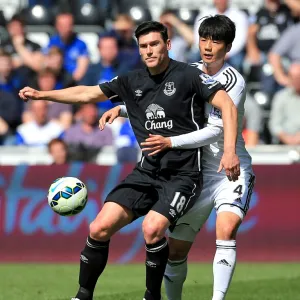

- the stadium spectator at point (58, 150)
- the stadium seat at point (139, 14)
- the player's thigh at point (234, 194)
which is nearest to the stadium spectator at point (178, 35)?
the stadium seat at point (139, 14)

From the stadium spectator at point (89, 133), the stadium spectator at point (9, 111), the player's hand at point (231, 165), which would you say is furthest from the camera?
the stadium spectator at point (9, 111)

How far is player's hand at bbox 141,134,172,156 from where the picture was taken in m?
7.70

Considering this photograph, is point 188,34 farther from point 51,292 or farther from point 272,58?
point 51,292

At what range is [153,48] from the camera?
309 inches

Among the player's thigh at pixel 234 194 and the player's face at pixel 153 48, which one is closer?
the player's face at pixel 153 48

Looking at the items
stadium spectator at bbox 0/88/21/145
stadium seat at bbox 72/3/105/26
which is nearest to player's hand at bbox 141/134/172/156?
stadium spectator at bbox 0/88/21/145

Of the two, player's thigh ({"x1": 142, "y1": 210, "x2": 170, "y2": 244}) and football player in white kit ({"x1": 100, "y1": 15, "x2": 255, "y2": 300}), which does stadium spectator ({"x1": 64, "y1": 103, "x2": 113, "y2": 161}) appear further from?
player's thigh ({"x1": 142, "y1": 210, "x2": 170, "y2": 244})

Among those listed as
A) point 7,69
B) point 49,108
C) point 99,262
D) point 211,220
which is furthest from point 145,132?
point 7,69

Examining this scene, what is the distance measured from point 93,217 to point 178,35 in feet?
16.3

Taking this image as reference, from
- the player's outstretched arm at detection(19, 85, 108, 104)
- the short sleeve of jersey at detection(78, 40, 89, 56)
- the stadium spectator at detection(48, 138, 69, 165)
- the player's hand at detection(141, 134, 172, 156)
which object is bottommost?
the stadium spectator at detection(48, 138, 69, 165)

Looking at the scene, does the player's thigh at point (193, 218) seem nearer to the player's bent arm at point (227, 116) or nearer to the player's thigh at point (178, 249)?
the player's thigh at point (178, 249)

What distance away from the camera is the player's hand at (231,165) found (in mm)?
7523

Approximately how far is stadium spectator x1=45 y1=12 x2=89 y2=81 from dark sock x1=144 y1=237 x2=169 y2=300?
8.52 m

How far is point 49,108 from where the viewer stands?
14969 mm
